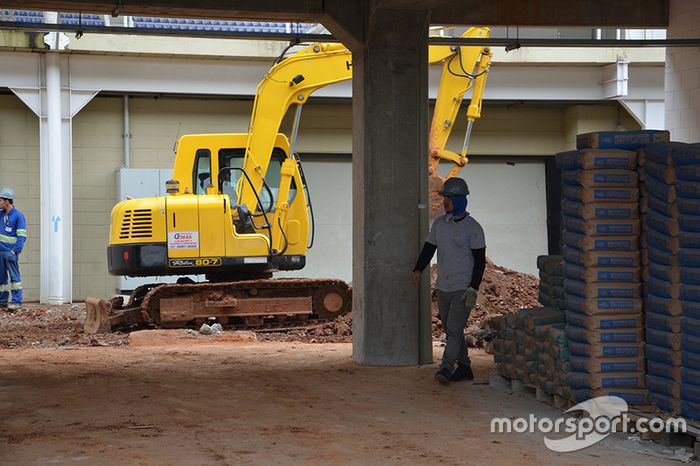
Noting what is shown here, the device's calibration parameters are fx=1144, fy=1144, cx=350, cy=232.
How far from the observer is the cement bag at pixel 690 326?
8.38m

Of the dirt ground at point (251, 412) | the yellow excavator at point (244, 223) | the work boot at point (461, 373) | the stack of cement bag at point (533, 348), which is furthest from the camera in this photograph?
the yellow excavator at point (244, 223)

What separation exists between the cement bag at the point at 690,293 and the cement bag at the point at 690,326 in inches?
5.9

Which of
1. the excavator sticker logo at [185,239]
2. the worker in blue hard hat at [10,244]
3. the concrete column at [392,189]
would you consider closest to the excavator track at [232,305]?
the excavator sticker logo at [185,239]

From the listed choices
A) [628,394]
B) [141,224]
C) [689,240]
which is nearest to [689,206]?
[689,240]

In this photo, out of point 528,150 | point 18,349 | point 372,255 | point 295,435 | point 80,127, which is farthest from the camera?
point 528,150

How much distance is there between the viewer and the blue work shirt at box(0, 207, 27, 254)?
2052cm

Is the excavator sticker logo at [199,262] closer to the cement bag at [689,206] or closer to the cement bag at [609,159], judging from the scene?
the cement bag at [609,159]

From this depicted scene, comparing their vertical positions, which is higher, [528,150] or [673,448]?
[528,150]

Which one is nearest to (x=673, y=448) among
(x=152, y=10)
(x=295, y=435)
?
(x=295, y=435)

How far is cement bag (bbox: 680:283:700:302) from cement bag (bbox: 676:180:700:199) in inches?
26.1

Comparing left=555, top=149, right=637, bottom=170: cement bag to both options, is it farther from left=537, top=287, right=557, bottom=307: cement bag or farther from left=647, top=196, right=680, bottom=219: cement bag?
left=537, top=287, right=557, bottom=307: cement bag

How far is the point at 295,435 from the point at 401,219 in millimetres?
4405

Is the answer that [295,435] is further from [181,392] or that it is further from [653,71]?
[653,71]

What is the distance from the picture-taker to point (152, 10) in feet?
42.4
